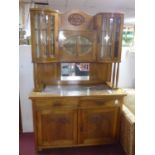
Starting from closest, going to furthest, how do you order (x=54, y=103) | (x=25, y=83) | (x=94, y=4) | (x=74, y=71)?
(x=54, y=103)
(x=74, y=71)
(x=25, y=83)
(x=94, y=4)

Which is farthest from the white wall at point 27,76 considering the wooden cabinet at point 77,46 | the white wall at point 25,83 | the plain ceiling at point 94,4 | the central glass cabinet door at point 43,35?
the plain ceiling at point 94,4

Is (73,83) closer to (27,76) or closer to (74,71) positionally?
(74,71)

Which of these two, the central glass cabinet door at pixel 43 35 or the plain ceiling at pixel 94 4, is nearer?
the central glass cabinet door at pixel 43 35

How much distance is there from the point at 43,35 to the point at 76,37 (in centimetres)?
45

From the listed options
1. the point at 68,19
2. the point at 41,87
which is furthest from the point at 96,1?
the point at 41,87

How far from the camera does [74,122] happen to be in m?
2.28

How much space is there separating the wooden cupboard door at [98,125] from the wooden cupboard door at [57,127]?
4.0 inches

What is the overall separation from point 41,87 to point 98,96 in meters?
0.79

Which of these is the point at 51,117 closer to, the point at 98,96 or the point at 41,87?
the point at 41,87

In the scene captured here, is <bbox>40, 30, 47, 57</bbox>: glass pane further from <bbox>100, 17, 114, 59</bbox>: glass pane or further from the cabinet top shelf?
<bbox>100, 17, 114, 59</bbox>: glass pane

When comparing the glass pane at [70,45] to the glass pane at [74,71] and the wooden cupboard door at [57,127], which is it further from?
the wooden cupboard door at [57,127]

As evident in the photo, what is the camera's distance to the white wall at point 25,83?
267cm

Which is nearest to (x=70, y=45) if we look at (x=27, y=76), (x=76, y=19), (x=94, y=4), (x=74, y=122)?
(x=76, y=19)
